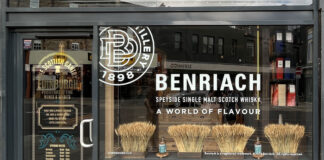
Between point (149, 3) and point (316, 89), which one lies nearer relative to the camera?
point (316, 89)

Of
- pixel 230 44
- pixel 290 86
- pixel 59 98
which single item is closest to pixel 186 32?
pixel 230 44

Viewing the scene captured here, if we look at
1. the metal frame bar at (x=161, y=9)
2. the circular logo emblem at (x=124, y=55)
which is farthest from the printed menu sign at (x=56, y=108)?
the metal frame bar at (x=161, y=9)

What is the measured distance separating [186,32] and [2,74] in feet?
8.45

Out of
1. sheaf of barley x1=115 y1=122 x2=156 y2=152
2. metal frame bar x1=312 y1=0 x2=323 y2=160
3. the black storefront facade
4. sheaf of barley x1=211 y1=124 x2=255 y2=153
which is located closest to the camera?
metal frame bar x1=312 y1=0 x2=323 y2=160

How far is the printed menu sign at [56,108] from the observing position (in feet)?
16.8

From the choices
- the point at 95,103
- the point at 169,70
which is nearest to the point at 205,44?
the point at 169,70

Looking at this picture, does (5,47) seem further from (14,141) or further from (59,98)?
(14,141)

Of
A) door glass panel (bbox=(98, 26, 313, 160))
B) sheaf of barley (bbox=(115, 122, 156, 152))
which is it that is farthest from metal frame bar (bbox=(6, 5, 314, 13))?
sheaf of barley (bbox=(115, 122, 156, 152))

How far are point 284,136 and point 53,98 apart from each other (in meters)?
3.27

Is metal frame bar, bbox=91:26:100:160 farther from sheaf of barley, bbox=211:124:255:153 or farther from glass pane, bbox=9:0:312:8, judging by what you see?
sheaf of barley, bbox=211:124:255:153

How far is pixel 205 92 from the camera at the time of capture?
4.93 m

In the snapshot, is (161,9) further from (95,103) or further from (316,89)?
(316,89)

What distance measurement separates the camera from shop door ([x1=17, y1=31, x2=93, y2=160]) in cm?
509

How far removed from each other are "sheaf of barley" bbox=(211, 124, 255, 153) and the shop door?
182cm
